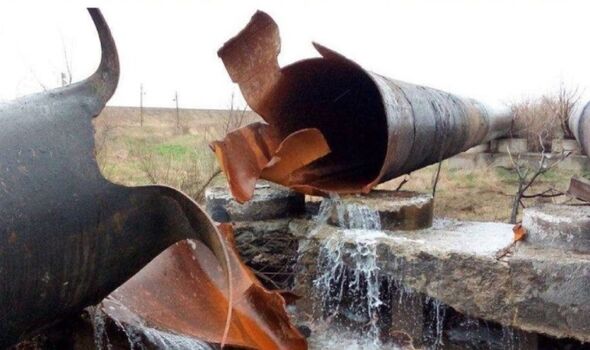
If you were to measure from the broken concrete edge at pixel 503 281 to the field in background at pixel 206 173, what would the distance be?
2.97 meters

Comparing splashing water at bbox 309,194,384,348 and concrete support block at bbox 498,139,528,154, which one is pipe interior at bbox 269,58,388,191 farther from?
concrete support block at bbox 498,139,528,154

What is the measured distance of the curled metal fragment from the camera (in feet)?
5.73

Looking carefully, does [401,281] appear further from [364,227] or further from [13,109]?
[13,109]

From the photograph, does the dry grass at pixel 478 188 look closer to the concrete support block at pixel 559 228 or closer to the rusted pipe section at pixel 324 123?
the rusted pipe section at pixel 324 123

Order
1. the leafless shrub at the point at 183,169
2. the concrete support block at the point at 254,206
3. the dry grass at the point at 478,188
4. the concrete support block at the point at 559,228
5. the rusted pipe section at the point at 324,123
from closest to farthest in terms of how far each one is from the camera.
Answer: the concrete support block at the point at 559,228, the rusted pipe section at the point at 324,123, the concrete support block at the point at 254,206, the leafless shrub at the point at 183,169, the dry grass at the point at 478,188

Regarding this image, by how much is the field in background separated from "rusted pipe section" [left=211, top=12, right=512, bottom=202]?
154 cm

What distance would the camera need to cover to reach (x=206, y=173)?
7730 millimetres

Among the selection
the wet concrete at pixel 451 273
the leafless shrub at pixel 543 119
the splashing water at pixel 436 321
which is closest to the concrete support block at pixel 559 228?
the wet concrete at pixel 451 273

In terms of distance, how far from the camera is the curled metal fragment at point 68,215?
5.73 feet

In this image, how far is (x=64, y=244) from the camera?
187 centimetres

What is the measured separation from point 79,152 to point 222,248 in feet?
1.87

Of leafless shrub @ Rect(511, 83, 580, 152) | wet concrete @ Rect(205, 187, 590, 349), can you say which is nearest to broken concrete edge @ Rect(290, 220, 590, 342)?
wet concrete @ Rect(205, 187, 590, 349)

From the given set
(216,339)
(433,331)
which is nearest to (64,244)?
(216,339)

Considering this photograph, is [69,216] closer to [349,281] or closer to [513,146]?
[349,281]
